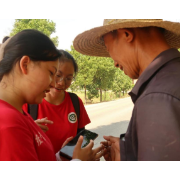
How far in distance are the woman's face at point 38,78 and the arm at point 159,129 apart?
26.0 inches

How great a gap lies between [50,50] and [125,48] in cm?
52

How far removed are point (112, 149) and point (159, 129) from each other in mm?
596

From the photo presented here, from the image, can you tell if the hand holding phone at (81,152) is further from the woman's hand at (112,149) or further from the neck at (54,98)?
the neck at (54,98)

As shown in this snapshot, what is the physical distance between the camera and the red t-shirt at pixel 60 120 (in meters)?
1.82

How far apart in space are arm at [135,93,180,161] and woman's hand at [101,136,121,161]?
1.29 feet

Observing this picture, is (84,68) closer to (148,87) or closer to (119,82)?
(119,82)

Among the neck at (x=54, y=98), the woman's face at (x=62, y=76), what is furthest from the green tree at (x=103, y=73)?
the neck at (x=54, y=98)

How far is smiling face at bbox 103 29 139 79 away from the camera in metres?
1.23

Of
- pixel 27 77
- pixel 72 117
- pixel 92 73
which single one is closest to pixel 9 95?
pixel 27 77

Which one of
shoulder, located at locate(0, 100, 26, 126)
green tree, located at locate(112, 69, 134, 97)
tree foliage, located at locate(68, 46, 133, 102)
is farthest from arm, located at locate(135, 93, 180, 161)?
green tree, located at locate(112, 69, 134, 97)

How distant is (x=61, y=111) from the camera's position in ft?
6.53
